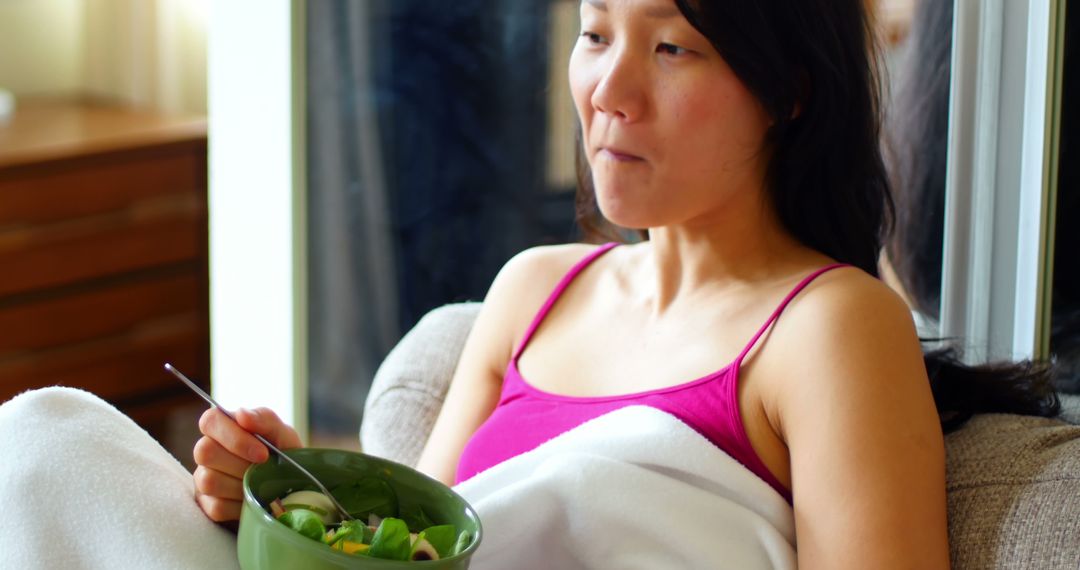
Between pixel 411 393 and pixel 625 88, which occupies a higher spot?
pixel 625 88

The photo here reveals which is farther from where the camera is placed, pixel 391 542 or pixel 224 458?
pixel 224 458

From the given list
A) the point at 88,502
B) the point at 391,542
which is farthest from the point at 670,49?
the point at 88,502

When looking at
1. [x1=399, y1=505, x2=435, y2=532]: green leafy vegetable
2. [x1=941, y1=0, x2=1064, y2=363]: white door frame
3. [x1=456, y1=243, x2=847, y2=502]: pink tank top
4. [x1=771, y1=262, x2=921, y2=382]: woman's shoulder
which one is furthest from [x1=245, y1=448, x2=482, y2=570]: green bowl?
[x1=941, y1=0, x2=1064, y2=363]: white door frame

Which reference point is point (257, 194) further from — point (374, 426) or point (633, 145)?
point (633, 145)

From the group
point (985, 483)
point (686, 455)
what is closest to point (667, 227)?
point (686, 455)

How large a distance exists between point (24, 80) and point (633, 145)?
2439 mm

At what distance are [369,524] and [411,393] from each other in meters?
0.45

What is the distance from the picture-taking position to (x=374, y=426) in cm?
149

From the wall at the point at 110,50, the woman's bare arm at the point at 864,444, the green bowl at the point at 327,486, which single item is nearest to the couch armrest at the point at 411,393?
the green bowl at the point at 327,486

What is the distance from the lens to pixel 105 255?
275cm

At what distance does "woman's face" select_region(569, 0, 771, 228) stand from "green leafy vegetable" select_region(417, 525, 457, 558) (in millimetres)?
363

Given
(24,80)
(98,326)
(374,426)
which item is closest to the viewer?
(374,426)

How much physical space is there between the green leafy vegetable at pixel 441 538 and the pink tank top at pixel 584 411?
10.9 inches

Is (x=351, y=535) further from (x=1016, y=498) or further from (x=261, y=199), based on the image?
(x=261, y=199)
